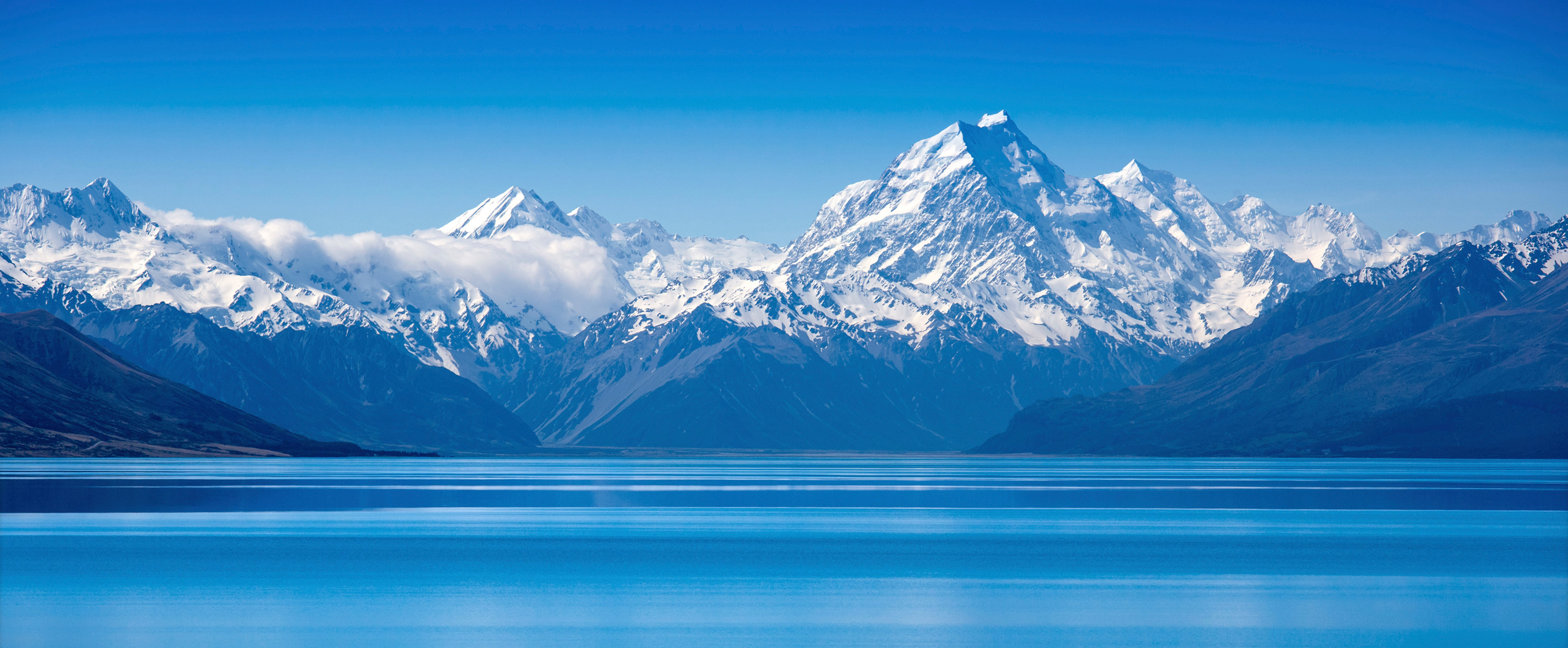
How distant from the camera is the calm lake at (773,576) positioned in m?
63.4

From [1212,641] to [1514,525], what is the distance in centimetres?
7092

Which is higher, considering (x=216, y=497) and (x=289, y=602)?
(x=216, y=497)

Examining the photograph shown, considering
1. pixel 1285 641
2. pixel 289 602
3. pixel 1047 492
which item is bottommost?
pixel 1285 641

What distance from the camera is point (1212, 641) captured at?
61000mm

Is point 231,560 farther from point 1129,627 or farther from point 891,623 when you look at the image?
point 1129,627

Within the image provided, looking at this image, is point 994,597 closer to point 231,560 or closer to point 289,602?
point 289,602

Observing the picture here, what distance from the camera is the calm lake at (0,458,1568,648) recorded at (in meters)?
63.4

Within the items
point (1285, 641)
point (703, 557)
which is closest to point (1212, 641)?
point (1285, 641)

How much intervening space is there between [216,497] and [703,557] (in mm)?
81100

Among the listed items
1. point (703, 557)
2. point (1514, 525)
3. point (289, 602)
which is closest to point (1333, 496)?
point (1514, 525)

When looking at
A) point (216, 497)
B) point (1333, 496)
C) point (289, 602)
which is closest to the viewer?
point (289, 602)

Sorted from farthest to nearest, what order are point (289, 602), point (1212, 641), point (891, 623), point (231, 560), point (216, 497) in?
point (216, 497), point (231, 560), point (289, 602), point (891, 623), point (1212, 641)

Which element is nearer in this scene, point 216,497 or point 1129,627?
point 1129,627

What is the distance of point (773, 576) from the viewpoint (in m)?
84.6
